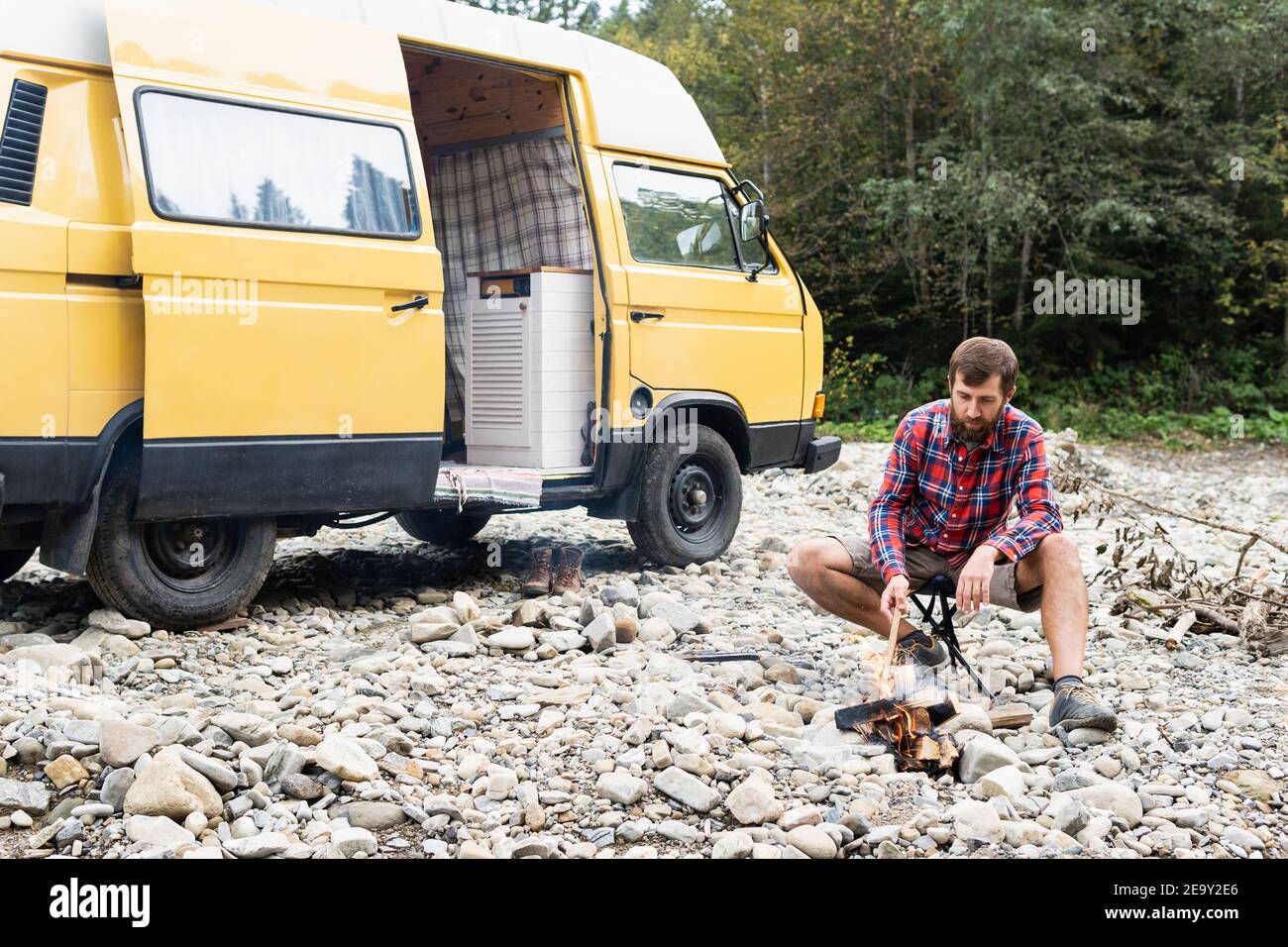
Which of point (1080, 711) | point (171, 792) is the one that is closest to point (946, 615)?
point (1080, 711)

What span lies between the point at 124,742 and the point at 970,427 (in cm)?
298

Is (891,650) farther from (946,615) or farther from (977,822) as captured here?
(977,822)

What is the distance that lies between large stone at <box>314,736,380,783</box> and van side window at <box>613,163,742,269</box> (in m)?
4.07

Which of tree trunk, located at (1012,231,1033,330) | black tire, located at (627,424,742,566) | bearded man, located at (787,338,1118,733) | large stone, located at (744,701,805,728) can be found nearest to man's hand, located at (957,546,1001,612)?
bearded man, located at (787,338,1118,733)

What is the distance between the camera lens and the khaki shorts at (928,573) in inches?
187

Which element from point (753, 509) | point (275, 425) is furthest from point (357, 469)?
point (753, 509)

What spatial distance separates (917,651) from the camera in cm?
501

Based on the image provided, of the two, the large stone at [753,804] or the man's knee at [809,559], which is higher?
the man's knee at [809,559]

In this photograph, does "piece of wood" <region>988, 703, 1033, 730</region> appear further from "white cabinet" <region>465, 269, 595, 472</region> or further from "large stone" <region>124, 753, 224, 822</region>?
"white cabinet" <region>465, 269, 595, 472</region>

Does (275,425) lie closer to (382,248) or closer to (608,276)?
(382,248)

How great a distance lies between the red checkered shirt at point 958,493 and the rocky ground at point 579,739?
24.5 inches

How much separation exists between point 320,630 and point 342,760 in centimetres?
246

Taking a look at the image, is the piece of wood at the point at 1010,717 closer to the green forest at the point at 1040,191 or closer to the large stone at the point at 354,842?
the large stone at the point at 354,842

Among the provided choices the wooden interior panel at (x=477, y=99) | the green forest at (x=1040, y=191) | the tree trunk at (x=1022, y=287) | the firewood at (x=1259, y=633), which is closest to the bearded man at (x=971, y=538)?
the firewood at (x=1259, y=633)
